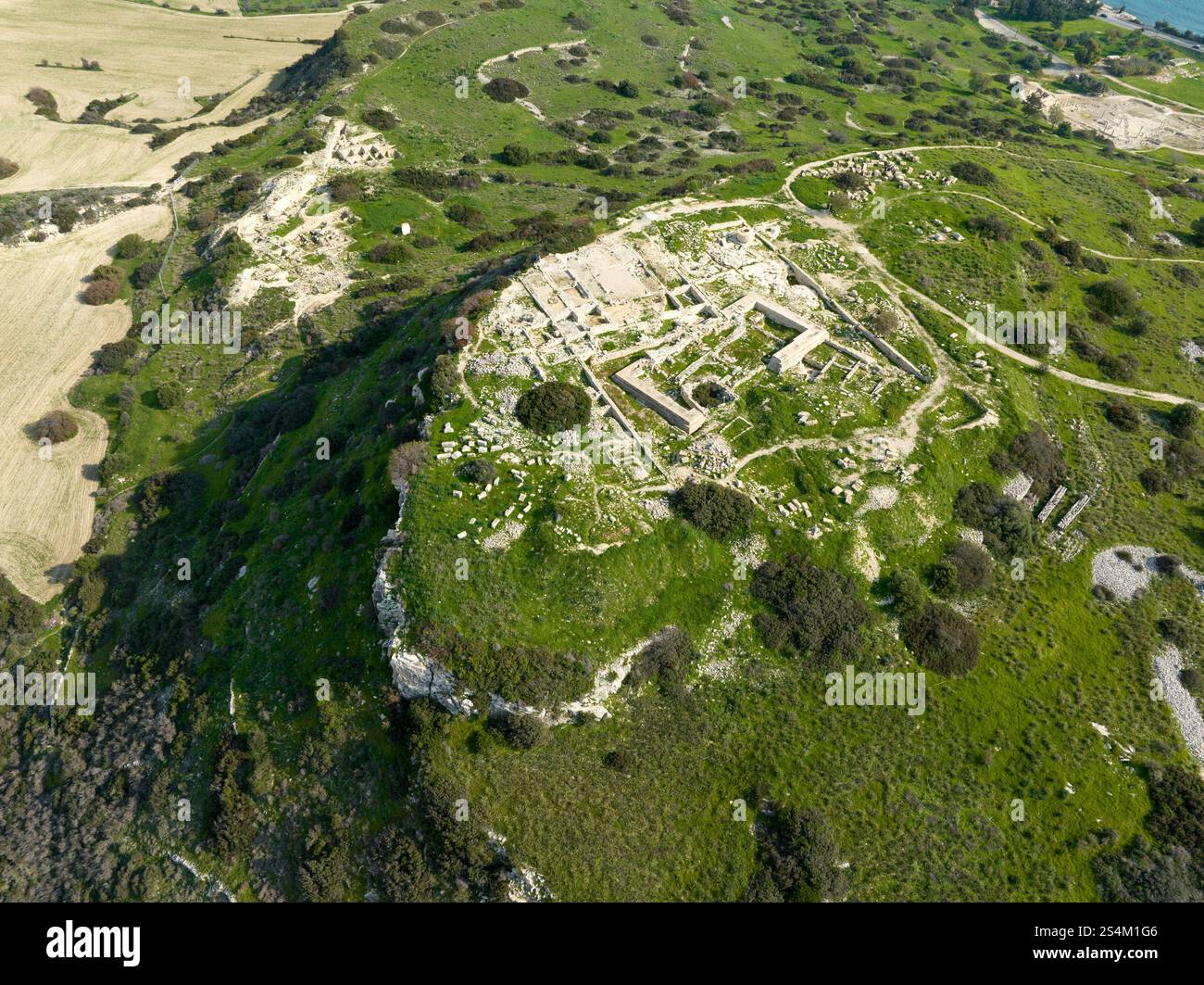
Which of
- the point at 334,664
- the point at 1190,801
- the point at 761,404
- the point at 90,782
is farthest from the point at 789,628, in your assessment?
the point at 90,782

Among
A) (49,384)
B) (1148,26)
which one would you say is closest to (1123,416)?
(49,384)

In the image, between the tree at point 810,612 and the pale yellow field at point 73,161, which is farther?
the pale yellow field at point 73,161

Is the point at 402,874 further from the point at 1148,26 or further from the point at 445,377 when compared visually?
the point at 1148,26

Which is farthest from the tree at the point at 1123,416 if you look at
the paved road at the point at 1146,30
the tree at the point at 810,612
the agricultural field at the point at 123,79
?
the paved road at the point at 1146,30

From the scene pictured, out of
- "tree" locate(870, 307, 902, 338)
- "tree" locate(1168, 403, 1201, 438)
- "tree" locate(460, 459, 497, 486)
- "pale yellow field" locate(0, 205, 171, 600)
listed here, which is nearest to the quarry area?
"tree" locate(1168, 403, 1201, 438)

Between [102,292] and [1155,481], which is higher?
[1155,481]

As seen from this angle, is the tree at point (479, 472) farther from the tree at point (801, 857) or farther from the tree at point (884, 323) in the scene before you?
the tree at point (884, 323)
